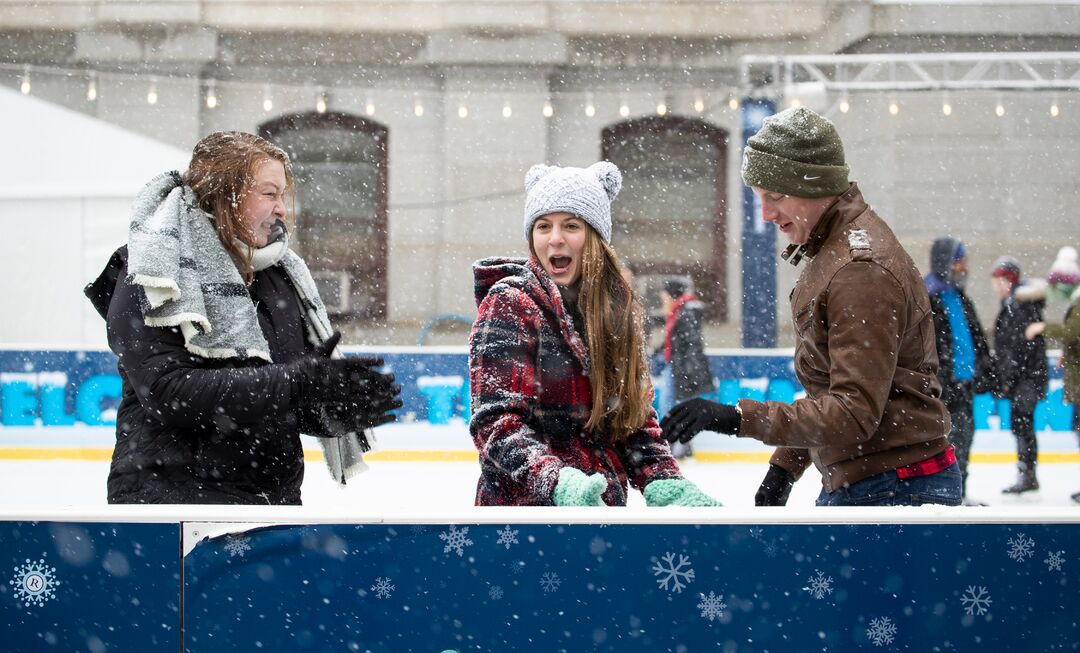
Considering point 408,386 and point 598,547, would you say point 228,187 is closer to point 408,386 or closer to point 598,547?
point 598,547

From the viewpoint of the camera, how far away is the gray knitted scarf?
1.86 m

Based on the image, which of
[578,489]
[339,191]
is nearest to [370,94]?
[339,191]

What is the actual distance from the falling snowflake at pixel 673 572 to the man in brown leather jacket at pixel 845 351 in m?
0.40

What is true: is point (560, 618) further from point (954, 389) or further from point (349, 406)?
point (954, 389)

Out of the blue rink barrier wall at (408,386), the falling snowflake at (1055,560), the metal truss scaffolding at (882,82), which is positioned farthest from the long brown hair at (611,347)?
the metal truss scaffolding at (882,82)

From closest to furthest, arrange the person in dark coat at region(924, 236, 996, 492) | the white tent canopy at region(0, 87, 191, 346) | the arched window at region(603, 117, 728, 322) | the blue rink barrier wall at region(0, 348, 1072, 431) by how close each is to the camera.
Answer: the person in dark coat at region(924, 236, 996, 492)
the blue rink barrier wall at region(0, 348, 1072, 431)
the white tent canopy at region(0, 87, 191, 346)
the arched window at region(603, 117, 728, 322)

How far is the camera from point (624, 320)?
1896 millimetres

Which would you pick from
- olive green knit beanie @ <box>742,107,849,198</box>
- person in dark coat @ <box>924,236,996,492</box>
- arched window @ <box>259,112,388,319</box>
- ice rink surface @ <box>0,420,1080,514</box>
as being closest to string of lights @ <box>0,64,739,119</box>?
arched window @ <box>259,112,388,319</box>

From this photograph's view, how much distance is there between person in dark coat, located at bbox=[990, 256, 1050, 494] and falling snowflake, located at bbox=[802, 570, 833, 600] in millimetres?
5448

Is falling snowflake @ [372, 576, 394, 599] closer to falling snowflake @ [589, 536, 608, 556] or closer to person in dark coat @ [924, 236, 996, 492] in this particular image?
falling snowflake @ [589, 536, 608, 556]

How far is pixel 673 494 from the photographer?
6.01ft

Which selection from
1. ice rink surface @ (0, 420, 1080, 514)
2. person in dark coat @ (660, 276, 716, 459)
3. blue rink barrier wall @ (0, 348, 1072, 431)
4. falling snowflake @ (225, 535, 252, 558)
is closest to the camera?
falling snowflake @ (225, 535, 252, 558)

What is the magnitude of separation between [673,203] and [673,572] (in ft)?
38.2

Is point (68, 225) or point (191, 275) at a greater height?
point (68, 225)
